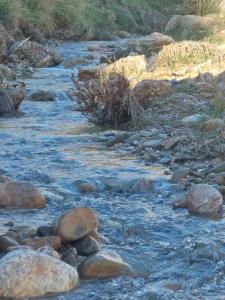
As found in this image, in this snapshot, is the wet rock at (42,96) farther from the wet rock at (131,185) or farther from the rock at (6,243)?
the rock at (6,243)

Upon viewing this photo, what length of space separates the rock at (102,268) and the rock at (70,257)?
0.06 metres

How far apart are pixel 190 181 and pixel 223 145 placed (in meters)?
0.94

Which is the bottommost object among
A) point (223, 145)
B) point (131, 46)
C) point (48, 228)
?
point (131, 46)

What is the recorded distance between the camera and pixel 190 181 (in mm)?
6016

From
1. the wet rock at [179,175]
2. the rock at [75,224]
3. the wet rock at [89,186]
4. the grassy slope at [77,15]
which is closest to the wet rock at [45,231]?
the rock at [75,224]

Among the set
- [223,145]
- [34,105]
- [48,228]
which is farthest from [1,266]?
[34,105]

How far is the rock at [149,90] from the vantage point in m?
9.20

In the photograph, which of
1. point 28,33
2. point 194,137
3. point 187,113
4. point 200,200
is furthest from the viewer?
point 28,33

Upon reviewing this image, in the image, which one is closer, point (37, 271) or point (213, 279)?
point (37, 271)

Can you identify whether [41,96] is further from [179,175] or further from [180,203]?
[180,203]

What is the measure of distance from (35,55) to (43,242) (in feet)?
37.3

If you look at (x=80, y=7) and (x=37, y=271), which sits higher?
(x=37, y=271)

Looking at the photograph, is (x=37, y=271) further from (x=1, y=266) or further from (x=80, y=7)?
(x=80, y=7)

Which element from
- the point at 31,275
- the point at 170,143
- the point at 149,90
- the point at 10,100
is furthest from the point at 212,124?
the point at 31,275
